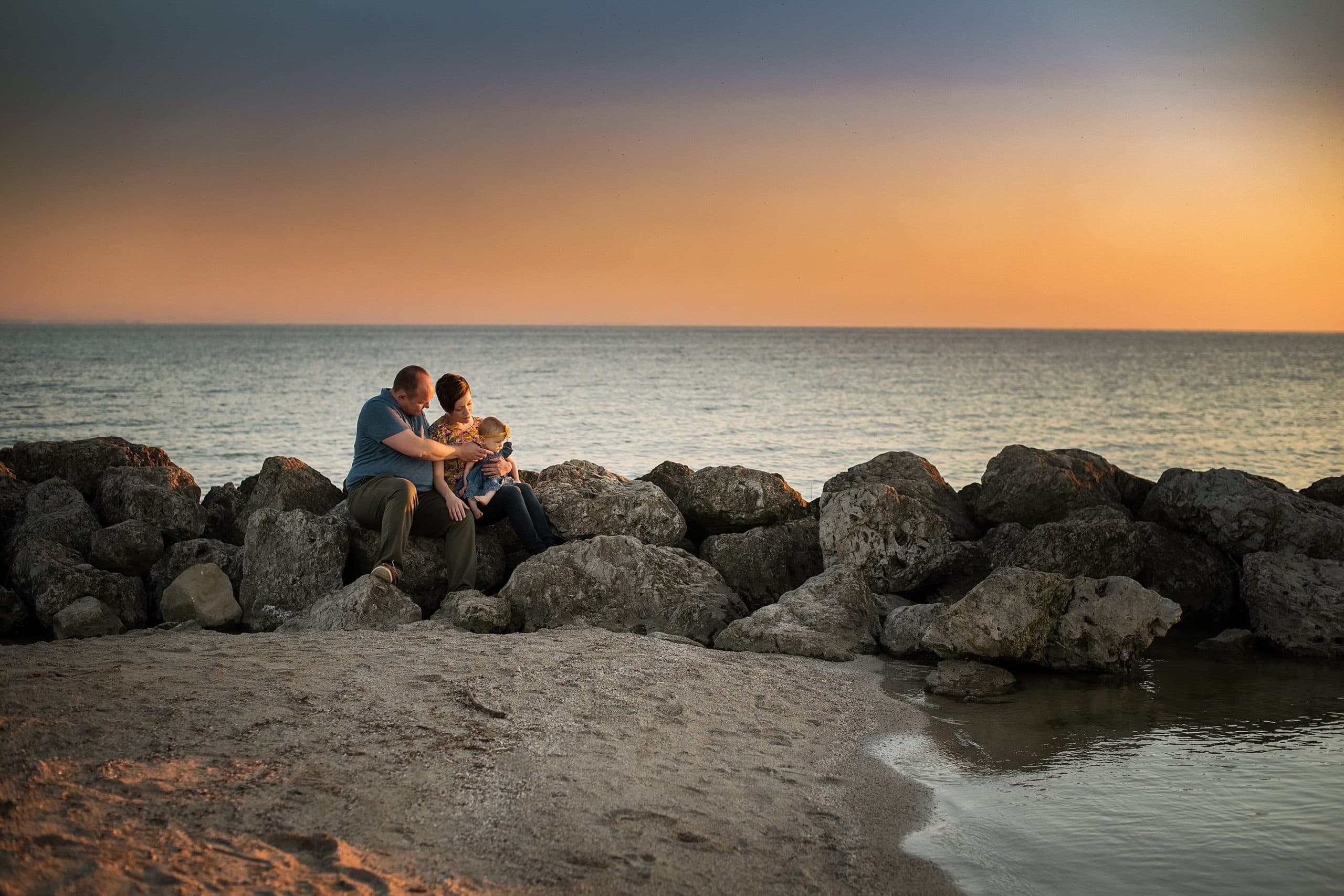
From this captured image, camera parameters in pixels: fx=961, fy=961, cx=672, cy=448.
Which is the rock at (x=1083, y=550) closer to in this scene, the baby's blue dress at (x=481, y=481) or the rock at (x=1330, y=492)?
the rock at (x=1330, y=492)

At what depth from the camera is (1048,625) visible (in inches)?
265

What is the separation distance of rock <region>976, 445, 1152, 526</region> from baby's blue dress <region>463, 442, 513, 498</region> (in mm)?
4782

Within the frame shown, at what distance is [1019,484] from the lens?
9.41 meters

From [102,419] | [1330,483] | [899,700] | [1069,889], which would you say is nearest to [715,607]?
[899,700]

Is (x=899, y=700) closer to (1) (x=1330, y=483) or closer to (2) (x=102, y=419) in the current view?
(1) (x=1330, y=483)

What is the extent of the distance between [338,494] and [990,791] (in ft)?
21.5

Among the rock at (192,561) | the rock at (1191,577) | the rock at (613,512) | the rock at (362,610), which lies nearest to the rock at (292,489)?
the rock at (192,561)

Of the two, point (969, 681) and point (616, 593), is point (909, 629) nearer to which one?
point (969, 681)

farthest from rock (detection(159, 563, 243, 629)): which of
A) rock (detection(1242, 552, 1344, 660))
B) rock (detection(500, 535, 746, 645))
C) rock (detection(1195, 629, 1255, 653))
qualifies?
rock (detection(1242, 552, 1344, 660))

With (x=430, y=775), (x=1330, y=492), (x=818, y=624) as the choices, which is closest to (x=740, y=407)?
(x=1330, y=492)

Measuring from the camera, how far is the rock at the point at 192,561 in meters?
8.14

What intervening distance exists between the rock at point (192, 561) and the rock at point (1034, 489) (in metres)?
6.96

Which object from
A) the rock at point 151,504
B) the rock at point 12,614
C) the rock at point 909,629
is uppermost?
the rock at point 151,504

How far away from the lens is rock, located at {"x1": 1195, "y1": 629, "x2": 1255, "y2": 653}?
759cm
